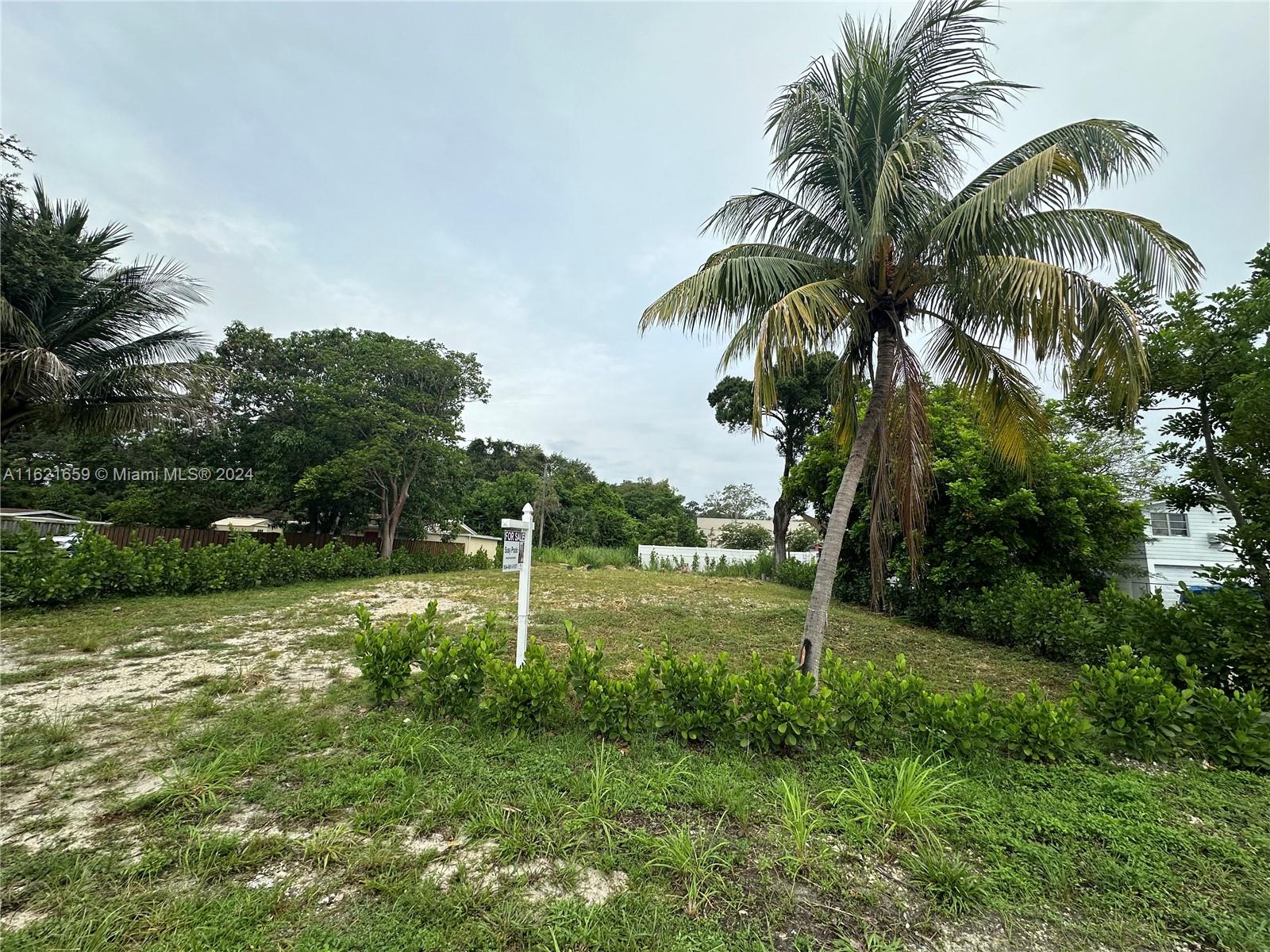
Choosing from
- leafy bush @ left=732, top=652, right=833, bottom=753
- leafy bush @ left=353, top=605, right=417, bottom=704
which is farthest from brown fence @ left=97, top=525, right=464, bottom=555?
leafy bush @ left=732, top=652, right=833, bottom=753

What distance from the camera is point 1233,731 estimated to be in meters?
2.79

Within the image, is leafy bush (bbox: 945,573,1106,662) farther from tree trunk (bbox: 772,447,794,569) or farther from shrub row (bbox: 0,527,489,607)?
shrub row (bbox: 0,527,489,607)

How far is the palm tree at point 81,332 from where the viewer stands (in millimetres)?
5848

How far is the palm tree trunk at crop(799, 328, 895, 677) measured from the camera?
12.8ft

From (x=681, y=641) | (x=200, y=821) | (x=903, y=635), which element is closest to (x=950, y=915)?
(x=200, y=821)

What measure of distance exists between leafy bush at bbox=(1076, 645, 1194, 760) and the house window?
14.4 meters

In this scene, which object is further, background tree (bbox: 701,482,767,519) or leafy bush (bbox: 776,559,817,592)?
background tree (bbox: 701,482,767,519)

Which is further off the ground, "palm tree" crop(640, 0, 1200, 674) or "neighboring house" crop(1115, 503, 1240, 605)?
"palm tree" crop(640, 0, 1200, 674)

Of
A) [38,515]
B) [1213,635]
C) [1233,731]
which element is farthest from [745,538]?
[38,515]

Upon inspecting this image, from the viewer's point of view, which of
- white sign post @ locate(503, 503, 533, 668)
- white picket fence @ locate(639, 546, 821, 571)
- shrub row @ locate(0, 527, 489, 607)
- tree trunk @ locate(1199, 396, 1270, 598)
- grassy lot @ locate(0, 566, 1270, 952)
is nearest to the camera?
grassy lot @ locate(0, 566, 1270, 952)

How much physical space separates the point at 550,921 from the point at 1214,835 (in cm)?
286

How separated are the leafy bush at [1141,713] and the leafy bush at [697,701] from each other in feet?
7.39

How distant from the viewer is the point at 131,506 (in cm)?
1378

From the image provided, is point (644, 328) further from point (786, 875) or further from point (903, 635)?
point (903, 635)
